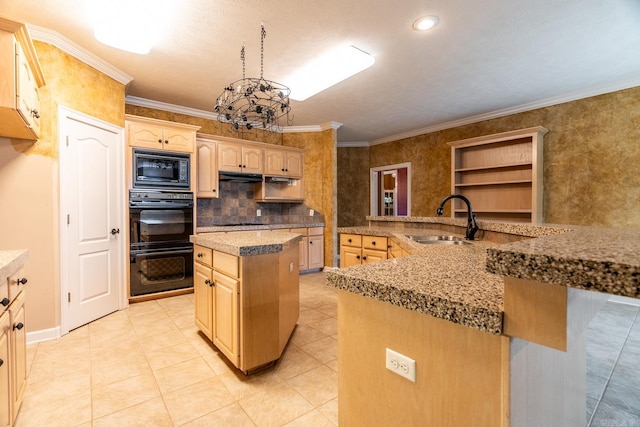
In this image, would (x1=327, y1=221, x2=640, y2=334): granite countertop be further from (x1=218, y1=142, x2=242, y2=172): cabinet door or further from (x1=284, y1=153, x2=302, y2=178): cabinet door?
(x1=284, y1=153, x2=302, y2=178): cabinet door

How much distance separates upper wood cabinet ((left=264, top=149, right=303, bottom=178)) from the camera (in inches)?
191

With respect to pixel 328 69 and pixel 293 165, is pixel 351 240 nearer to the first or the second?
pixel 328 69

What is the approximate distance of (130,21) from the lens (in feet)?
7.59

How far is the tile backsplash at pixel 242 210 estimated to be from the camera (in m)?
4.57

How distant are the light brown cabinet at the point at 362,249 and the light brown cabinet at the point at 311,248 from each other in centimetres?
156

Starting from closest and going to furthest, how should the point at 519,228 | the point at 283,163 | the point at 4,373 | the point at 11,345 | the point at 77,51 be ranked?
the point at 4,373, the point at 11,345, the point at 519,228, the point at 77,51, the point at 283,163

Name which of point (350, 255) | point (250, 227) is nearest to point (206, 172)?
point (250, 227)

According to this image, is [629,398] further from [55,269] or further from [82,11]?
[82,11]

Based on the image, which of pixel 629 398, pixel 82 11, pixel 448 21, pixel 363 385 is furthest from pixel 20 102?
pixel 629 398

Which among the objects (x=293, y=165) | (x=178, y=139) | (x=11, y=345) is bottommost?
(x=11, y=345)

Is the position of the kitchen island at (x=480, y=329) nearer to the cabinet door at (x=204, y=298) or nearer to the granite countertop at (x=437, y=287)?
the granite countertop at (x=437, y=287)

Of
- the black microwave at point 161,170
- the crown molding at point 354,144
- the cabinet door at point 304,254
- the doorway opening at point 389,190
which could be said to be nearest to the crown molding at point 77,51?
the black microwave at point 161,170

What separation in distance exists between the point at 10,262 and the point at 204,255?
1171 millimetres

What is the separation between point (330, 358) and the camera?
2.22 m
